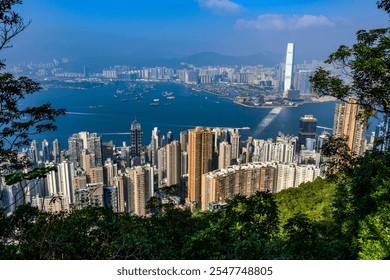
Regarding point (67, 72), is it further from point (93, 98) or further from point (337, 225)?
point (337, 225)

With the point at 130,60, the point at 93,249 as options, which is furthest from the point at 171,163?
the point at 93,249

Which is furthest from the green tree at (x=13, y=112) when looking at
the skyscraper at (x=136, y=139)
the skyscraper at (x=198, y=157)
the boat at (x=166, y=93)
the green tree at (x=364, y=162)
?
the boat at (x=166, y=93)

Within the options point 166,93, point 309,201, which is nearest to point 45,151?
point 166,93

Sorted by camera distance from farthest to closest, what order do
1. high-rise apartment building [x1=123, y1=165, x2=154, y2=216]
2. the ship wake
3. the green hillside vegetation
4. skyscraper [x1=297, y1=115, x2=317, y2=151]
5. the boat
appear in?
the ship wake → the boat → skyscraper [x1=297, y1=115, x2=317, y2=151] → high-rise apartment building [x1=123, y1=165, x2=154, y2=216] → the green hillside vegetation

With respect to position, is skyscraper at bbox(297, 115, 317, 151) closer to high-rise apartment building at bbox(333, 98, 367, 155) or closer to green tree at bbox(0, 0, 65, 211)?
high-rise apartment building at bbox(333, 98, 367, 155)

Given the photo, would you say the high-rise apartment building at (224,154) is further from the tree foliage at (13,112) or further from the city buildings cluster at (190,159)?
the tree foliage at (13,112)

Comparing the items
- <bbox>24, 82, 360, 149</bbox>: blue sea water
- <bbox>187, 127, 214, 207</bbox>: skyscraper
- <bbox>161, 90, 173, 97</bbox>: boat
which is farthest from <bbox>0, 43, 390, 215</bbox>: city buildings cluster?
<bbox>161, 90, 173, 97</bbox>: boat

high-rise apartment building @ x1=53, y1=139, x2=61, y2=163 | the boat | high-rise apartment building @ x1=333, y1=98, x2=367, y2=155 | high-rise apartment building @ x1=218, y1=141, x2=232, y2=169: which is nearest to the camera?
high-rise apartment building @ x1=333, y1=98, x2=367, y2=155

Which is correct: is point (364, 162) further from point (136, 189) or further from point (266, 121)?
point (266, 121)
